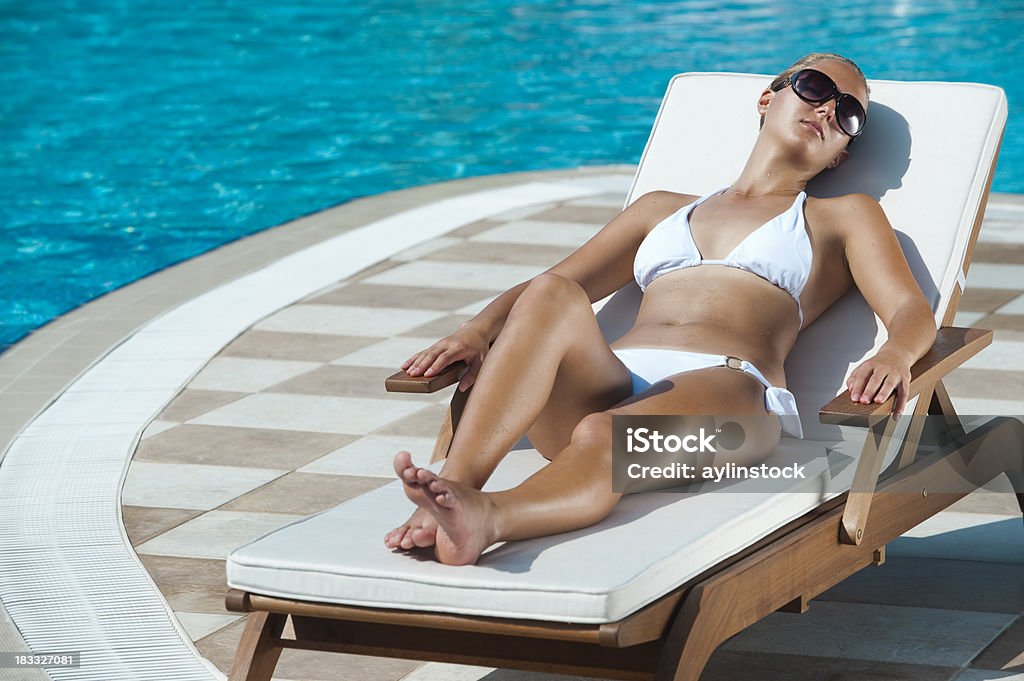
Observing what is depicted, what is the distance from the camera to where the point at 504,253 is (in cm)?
704

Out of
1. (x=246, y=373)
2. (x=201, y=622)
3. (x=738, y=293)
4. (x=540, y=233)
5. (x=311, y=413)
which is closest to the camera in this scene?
(x=201, y=622)

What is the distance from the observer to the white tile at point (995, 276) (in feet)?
20.9

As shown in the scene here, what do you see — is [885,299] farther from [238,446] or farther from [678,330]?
[238,446]

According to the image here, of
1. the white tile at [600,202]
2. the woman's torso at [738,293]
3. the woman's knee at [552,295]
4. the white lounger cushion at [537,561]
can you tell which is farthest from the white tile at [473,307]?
the white lounger cushion at [537,561]

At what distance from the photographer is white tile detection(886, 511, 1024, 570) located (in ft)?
12.5

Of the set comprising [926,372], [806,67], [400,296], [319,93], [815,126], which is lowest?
[319,93]

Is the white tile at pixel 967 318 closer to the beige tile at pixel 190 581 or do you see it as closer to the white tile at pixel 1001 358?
the white tile at pixel 1001 358

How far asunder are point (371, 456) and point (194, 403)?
80 cm

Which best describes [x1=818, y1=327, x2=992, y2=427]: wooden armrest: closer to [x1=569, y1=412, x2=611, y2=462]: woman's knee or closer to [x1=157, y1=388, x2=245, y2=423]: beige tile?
[x1=569, y1=412, x2=611, y2=462]: woman's knee

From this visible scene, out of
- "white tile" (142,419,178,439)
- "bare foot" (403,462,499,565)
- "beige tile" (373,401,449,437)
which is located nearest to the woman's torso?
"bare foot" (403,462,499,565)

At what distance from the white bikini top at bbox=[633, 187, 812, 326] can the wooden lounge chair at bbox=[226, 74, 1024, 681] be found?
0.62 ft

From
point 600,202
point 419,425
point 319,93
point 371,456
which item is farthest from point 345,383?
point 319,93

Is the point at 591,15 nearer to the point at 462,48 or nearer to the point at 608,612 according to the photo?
the point at 462,48

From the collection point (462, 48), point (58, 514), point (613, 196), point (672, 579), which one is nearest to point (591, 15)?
point (462, 48)
